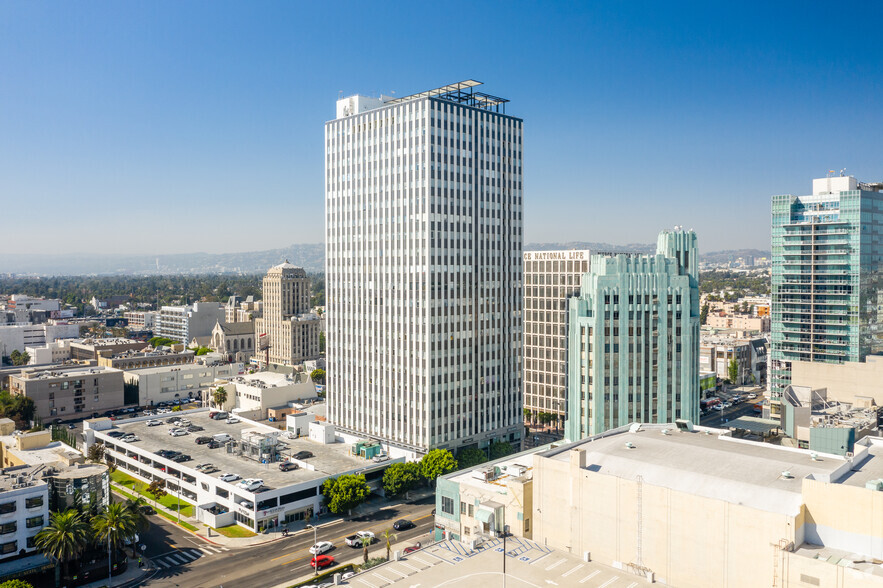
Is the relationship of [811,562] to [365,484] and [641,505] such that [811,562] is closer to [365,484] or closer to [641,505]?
[641,505]

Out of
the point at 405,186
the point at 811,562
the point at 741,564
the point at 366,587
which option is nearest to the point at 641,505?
the point at 741,564

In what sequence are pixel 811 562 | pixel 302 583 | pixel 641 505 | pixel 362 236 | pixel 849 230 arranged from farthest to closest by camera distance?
pixel 849 230, pixel 362 236, pixel 302 583, pixel 641 505, pixel 811 562

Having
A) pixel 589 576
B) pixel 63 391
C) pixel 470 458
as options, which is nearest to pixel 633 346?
pixel 470 458

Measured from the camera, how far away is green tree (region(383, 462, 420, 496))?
391 feet

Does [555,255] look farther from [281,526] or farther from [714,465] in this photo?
[714,465]

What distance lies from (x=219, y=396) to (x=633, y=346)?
381ft

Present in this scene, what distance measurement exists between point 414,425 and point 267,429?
117 ft

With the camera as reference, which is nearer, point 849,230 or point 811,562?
point 811,562

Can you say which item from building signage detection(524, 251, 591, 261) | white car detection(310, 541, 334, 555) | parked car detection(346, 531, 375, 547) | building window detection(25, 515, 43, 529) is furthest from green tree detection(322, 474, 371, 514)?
building signage detection(524, 251, 591, 261)

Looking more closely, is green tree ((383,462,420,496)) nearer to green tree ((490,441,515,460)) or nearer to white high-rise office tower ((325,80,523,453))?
white high-rise office tower ((325,80,523,453))

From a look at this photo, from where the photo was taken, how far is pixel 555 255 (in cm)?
17350

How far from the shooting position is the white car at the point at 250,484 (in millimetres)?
107312

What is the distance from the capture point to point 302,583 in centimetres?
8700

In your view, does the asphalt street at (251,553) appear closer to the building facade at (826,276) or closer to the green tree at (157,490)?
the green tree at (157,490)
